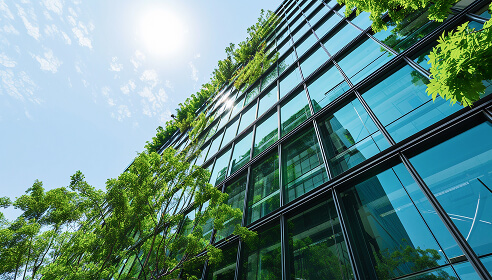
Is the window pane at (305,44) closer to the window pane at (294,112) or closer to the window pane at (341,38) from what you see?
the window pane at (341,38)

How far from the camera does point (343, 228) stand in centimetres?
449

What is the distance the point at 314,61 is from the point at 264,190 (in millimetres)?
7029

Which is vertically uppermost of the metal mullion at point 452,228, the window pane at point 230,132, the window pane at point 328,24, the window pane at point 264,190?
the window pane at point 328,24

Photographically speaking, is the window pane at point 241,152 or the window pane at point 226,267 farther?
the window pane at point 241,152

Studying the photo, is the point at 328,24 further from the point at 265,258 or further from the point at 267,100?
the point at 265,258

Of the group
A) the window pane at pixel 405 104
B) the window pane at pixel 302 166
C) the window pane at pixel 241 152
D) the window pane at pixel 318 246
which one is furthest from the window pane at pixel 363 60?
the window pane at pixel 241 152

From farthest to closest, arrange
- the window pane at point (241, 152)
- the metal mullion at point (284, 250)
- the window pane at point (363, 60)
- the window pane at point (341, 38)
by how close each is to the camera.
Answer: the window pane at point (241, 152), the window pane at point (341, 38), the window pane at point (363, 60), the metal mullion at point (284, 250)

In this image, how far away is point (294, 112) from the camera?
9234 mm

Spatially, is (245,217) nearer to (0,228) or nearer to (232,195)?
(232,195)

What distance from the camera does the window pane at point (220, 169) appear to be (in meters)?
10.7

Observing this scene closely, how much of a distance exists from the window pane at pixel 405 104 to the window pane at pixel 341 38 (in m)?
3.87

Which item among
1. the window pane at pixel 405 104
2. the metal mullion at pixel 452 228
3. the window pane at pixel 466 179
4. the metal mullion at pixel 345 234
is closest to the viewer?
the metal mullion at pixel 452 228

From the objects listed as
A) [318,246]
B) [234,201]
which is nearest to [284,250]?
[318,246]

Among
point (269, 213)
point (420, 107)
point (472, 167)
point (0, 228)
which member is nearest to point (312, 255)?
point (269, 213)
